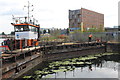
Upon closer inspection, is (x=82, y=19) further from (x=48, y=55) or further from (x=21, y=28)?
(x=21, y=28)

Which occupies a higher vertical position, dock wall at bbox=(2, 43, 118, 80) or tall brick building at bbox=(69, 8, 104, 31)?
tall brick building at bbox=(69, 8, 104, 31)

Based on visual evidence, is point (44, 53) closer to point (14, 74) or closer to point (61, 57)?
point (61, 57)

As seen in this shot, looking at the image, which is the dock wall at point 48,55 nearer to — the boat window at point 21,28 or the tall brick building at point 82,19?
the boat window at point 21,28

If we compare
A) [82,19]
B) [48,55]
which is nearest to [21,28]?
[48,55]

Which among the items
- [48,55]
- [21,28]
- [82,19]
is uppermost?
[82,19]

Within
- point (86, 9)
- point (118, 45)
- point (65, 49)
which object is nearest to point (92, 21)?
point (86, 9)

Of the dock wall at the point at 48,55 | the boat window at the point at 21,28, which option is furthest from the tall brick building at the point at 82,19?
the boat window at the point at 21,28

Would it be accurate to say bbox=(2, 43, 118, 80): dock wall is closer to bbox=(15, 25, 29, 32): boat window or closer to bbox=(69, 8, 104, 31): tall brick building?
bbox=(15, 25, 29, 32): boat window

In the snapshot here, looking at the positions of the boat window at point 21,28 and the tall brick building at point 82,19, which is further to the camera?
the tall brick building at point 82,19

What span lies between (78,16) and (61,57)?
5000 centimetres

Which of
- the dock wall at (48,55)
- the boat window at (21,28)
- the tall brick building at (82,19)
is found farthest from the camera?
the tall brick building at (82,19)

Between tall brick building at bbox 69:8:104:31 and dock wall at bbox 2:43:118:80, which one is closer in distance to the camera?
dock wall at bbox 2:43:118:80

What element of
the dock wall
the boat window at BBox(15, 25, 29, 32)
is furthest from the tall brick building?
the boat window at BBox(15, 25, 29, 32)

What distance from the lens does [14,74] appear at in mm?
10688
